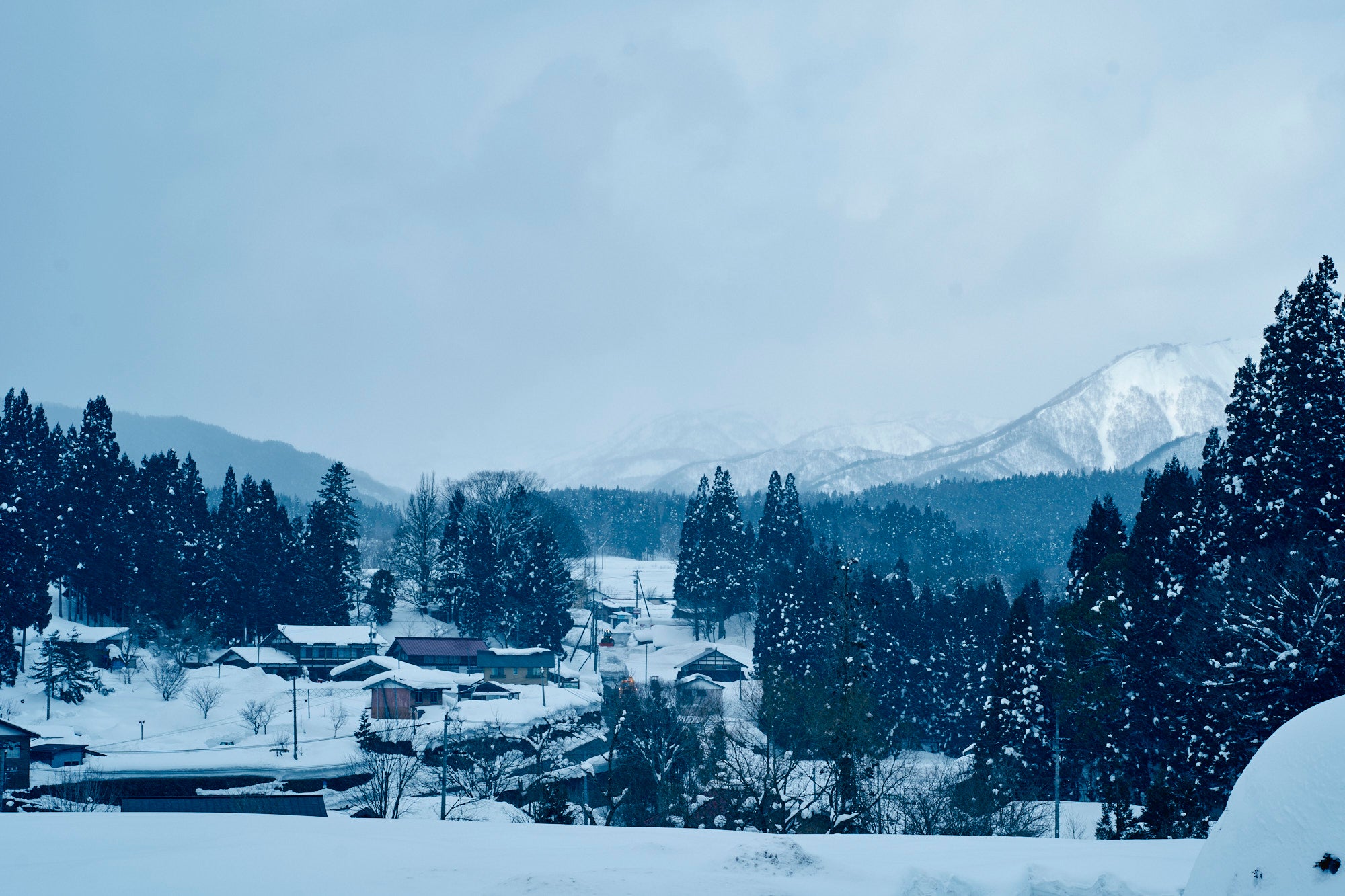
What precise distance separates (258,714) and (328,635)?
12881mm

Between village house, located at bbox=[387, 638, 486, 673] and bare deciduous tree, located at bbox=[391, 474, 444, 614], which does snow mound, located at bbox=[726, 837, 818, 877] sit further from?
bare deciduous tree, located at bbox=[391, 474, 444, 614]

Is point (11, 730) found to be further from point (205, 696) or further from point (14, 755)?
point (205, 696)

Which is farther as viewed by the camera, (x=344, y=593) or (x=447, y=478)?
(x=447, y=478)

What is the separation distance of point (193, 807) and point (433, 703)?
29051 millimetres

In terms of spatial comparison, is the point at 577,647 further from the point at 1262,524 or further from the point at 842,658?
the point at 1262,524

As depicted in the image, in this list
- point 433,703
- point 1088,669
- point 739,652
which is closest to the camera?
point 1088,669

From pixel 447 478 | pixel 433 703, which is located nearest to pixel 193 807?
pixel 433 703

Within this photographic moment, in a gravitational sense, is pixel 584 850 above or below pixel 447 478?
below

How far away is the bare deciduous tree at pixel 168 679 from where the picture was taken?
43.6 m

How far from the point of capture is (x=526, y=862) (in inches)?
333

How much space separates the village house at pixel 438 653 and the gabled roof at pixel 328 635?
5.16ft

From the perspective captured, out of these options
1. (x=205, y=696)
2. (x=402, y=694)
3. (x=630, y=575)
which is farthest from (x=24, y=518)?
(x=630, y=575)

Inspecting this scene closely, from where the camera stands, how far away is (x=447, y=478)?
95625 millimetres

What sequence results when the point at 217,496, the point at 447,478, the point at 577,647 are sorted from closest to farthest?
1. the point at 577,647
2. the point at 447,478
3. the point at 217,496
